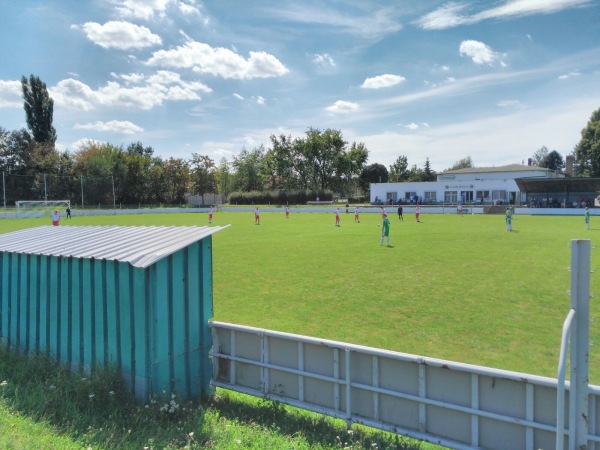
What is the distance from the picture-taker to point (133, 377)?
505cm

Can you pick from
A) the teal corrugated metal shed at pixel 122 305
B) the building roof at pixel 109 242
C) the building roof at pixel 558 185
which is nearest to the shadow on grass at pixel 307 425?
the teal corrugated metal shed at pixel 122 305

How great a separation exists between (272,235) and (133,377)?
21372mm

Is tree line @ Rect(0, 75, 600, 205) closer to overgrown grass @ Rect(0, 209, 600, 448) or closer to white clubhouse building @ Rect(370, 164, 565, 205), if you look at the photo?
white clubhouse building @ Rect(370, 164, 565, 205)

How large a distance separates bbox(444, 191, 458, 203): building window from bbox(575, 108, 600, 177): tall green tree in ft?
82.2

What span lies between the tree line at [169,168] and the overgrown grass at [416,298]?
5389cm

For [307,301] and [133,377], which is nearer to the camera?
[133,377]

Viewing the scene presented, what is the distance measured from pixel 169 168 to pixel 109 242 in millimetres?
76255

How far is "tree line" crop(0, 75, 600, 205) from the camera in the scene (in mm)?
65062

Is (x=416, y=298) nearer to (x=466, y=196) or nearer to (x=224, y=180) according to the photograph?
(x=466, y=196)

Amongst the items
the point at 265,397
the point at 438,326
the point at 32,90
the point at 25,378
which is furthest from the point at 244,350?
the point at 32,90

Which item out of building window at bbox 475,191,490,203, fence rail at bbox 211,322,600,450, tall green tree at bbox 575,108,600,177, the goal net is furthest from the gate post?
tall green tree at bbox 575,108,600,177

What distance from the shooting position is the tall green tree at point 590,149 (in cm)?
7188

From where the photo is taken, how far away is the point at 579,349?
131 inches

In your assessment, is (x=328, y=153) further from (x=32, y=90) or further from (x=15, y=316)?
(x=15, y=316)
